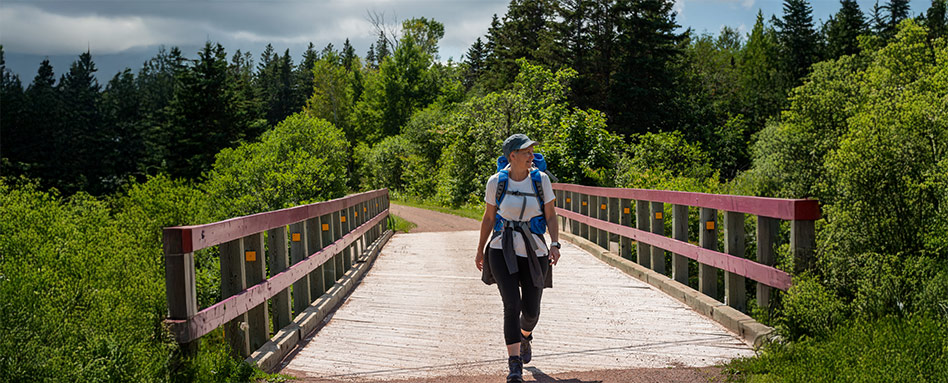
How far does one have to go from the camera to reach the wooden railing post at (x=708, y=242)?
7727 mm

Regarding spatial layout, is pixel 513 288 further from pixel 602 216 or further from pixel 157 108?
pixel 157 108

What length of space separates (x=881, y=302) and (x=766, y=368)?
2.91 feet

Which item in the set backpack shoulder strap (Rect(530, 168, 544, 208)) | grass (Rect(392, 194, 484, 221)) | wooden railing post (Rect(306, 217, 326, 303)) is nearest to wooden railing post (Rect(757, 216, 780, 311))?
backpack shoulder strap (Rect(530, 168, 544, 208))

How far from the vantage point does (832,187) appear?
19.3 ft

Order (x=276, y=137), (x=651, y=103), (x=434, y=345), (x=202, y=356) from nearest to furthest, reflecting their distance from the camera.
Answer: (x=202, y=356) < (x=434, y=345) < (x=276, y=137) < (x=651, y=103)

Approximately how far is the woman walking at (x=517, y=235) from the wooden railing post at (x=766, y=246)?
2.13 meters

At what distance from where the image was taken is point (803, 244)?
562 cm

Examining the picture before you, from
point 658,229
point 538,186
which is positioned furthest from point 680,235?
point 538,186

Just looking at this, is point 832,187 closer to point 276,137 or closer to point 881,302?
point 881,302

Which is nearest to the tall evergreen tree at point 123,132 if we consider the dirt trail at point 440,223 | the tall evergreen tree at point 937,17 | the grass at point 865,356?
the dirt trail at point 440,223

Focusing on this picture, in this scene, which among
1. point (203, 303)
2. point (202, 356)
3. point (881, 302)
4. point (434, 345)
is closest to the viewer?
point (202, 356)

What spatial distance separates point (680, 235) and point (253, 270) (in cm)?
515

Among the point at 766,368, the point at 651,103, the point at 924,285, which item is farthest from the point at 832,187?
the point at 651,103

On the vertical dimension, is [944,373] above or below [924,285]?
below
